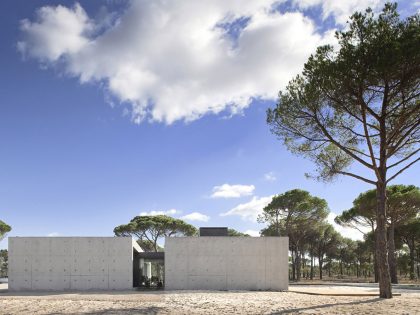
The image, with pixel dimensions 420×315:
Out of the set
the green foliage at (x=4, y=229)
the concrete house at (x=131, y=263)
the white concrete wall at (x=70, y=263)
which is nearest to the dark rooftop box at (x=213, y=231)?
the concrete house at (x=131, y=263)

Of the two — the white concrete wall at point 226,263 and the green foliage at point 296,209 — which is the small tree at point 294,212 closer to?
the green foliage at point 296,209

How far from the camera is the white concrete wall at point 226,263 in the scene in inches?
1021

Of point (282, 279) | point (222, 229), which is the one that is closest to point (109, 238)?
point (222, 229)

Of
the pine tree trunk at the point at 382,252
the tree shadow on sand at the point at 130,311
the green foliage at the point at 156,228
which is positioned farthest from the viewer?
the green foliage at the point at 156,228

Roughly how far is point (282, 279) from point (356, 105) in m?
12.8

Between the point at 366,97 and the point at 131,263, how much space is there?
52.7 feet

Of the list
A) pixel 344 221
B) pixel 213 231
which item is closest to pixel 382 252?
pixel 213 231

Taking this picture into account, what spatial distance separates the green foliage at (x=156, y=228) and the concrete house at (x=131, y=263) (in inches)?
773

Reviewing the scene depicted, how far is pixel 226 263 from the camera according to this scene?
26203 mm

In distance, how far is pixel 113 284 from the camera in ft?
83.4

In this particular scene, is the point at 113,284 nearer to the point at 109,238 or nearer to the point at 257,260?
the point at 109,238

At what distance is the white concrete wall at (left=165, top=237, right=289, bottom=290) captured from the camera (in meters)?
25.9

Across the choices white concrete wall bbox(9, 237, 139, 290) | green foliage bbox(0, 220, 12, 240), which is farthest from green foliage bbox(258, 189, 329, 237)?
green foliage bbox(0, 220, 12, 240)

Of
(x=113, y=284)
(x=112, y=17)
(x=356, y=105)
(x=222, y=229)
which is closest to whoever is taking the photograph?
(x=112, y=17)
